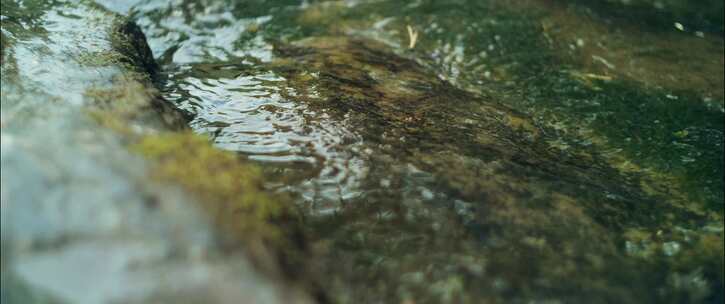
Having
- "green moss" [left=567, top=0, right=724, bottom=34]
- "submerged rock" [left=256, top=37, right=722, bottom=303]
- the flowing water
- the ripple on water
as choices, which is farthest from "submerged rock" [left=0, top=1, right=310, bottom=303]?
"green moss" [left=567, top=0, right=724, bottom=34]

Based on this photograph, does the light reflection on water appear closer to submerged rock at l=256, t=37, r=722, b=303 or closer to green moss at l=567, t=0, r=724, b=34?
submerged rock at l=256, t=37, r=722, b=303

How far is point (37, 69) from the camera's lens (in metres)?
3.23

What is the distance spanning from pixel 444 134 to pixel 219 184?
159cm

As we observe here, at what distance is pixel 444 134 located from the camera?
343 cm

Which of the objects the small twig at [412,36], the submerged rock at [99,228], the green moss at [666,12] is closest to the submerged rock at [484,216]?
the submerged rock at [99,228]

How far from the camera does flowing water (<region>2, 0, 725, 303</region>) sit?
231 cm

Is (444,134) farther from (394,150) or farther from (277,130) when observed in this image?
(277,130)

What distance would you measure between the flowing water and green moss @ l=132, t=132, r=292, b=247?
0.12m

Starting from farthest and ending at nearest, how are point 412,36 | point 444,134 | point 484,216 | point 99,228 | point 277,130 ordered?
point 412,36, point 444,134, point 277,130, point 484,216, point 99,228

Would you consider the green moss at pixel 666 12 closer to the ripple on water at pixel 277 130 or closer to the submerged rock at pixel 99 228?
the ripple on water at pixel 277 130

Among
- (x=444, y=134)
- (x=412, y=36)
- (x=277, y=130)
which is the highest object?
(x=277, y=130)

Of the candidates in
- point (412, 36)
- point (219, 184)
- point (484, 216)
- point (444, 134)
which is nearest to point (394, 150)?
point (444, 134)

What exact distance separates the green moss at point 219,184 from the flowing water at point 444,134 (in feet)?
0.39

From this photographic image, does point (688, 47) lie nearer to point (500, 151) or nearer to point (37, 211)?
point (500, 151)
